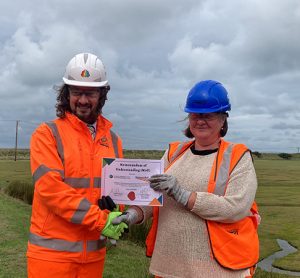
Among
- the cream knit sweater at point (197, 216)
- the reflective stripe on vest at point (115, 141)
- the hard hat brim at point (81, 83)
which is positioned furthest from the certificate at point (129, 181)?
the hard hat brim at point (81, 83)

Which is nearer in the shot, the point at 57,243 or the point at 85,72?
the point at 57,243

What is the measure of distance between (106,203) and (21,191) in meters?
16.2

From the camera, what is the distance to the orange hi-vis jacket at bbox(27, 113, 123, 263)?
320 cm

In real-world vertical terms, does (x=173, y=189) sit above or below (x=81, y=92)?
below

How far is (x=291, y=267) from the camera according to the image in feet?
30.8

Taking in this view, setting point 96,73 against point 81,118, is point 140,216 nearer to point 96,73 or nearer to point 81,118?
point 81,118

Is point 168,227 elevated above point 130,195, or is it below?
below

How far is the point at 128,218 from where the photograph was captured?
339 centimetres

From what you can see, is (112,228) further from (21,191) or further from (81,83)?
(21,191)

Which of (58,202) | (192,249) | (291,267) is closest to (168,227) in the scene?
(192,249)

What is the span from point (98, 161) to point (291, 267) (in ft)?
23.7

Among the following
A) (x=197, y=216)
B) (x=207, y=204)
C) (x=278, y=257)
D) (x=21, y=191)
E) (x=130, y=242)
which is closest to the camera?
(x=207, y=204)

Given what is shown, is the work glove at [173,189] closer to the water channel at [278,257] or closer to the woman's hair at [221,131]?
the woman's hair at [221,131]

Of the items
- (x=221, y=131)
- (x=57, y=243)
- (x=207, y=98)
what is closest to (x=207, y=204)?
(x=221, y=131)
